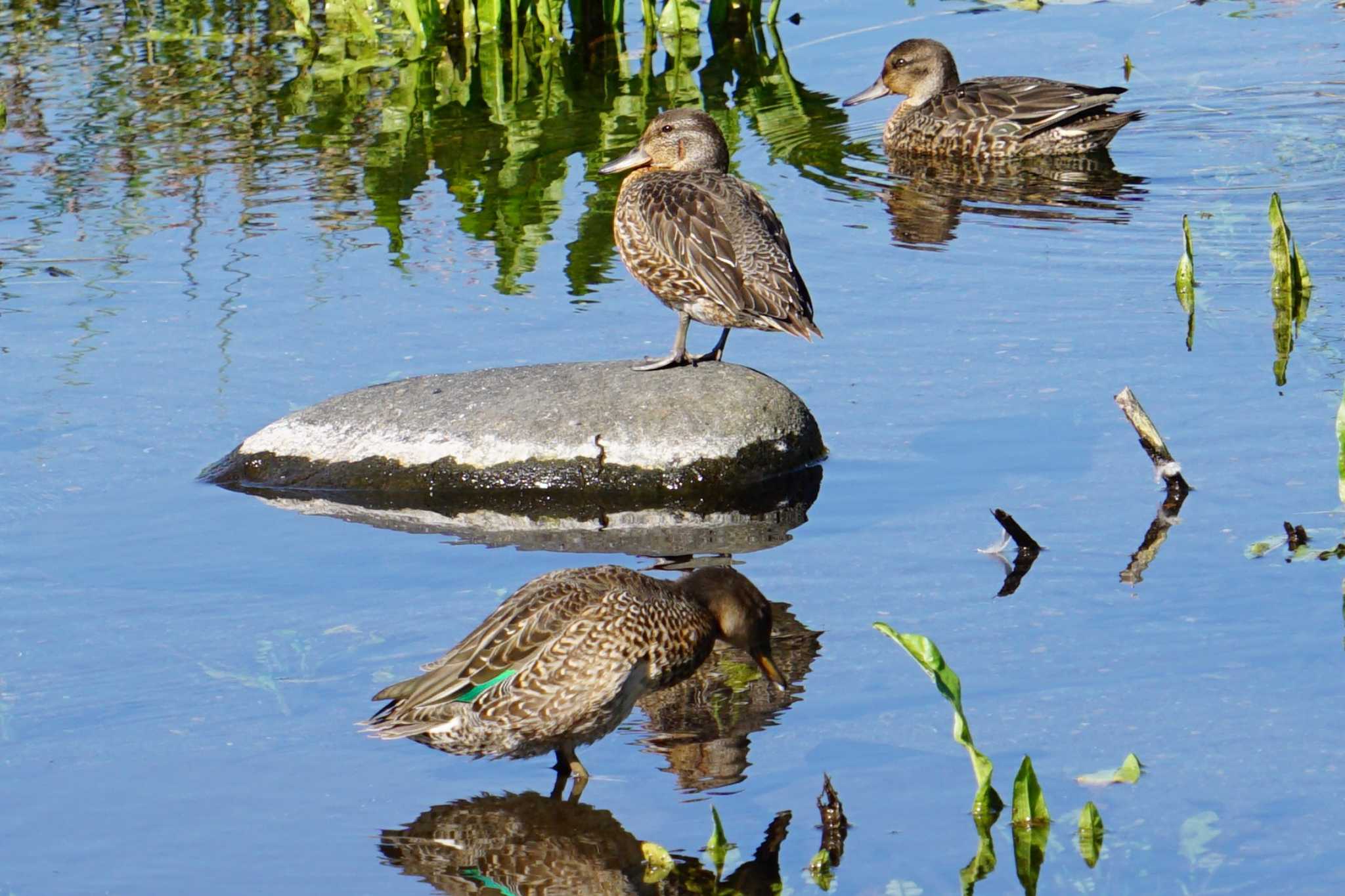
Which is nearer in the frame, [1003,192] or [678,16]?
[1003,192]

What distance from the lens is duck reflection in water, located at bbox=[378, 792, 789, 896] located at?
14.9 ft

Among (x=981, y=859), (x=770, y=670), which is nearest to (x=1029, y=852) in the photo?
(x=981, y=859)

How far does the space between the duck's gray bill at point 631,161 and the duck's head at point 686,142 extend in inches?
3.7

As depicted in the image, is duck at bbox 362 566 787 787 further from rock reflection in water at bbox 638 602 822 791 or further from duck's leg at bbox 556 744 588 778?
rock reflection in water at bbox 638 602 822 791

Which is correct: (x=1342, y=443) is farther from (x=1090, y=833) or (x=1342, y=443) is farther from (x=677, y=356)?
(x=677, y=356)

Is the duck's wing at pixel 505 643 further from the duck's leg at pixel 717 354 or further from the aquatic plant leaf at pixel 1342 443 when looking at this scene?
the duck's leg at pixel 717 354

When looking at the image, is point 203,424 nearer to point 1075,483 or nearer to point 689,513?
point 689,513

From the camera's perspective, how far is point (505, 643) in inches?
202

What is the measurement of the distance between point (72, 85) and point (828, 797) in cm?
1053

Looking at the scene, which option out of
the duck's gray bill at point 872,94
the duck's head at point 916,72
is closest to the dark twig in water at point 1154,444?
the duck's head at point 916,72

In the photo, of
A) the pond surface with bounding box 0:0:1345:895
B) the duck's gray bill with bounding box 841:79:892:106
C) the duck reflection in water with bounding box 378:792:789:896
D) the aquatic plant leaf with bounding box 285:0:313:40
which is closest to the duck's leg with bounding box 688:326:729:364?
the pond surface with bounding box 0:0:1345:895

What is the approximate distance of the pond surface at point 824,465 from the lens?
15.8 ft

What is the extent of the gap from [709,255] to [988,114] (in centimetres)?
447

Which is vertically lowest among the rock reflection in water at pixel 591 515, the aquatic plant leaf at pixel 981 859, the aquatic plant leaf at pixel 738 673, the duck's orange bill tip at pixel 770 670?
the rock reflection in water at pixel 591 515
